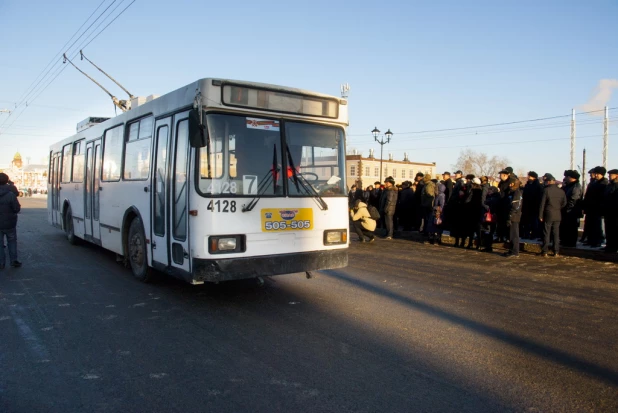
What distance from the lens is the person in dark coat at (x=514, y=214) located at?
11156 millimetres

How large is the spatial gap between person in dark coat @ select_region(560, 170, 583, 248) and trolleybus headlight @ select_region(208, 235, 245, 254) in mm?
9049

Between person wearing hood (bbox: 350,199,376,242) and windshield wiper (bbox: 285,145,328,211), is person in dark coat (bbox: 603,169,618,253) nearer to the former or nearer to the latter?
person wearing hood (bbox: 350,199,376,242)

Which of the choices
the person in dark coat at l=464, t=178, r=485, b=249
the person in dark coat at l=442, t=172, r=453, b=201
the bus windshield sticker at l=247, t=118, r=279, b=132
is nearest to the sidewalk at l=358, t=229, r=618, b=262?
the person in dark coat at l=464, t=178, r=485, b=249

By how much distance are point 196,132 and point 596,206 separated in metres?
9.98

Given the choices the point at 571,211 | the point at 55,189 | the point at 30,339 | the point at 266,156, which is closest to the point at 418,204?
the point at 571,211

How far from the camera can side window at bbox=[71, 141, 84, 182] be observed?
1195 cm

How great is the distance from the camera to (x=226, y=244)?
617cm

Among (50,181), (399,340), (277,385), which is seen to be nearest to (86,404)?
(277,385)

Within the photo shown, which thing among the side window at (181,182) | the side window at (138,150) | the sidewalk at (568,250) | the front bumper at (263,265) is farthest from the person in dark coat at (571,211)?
the side window at (138,150)

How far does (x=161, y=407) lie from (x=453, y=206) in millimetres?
11219

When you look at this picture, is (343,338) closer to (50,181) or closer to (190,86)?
A: (190,86)

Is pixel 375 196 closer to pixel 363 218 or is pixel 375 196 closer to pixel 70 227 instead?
pixel 363 218

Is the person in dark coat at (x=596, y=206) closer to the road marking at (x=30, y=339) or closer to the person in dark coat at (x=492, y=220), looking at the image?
the person in dark coat at (x=492, y=220)

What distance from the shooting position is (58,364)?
14.8 ft
